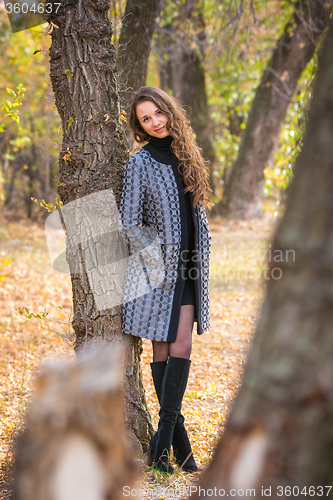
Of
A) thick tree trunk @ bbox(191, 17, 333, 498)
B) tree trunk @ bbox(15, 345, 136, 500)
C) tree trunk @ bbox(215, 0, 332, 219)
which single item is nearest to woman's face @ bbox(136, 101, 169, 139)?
thick tree trunk @ bbox(191, 17, 333, 498)

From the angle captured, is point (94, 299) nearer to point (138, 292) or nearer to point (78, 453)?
point (138, 292)

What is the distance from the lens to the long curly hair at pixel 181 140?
7.90 feet

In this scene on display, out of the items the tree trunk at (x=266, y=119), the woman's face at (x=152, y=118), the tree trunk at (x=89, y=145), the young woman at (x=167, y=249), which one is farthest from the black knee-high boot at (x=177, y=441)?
the tree trunk at (x=266, y=119)

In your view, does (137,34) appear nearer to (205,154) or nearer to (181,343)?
(181,343)

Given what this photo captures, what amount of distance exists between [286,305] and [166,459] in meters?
1.58

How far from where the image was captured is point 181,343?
2.33 meters

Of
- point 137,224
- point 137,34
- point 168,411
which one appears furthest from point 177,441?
point 137,34

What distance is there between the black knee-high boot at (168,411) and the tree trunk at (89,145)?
320 millimetres

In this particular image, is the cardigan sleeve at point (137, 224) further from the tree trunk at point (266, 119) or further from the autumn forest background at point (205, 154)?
the tree trunk at point (266, 119)

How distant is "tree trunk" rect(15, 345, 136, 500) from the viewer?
3.44 feet

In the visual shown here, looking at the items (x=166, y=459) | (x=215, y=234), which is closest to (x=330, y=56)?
(x=166, y=459)

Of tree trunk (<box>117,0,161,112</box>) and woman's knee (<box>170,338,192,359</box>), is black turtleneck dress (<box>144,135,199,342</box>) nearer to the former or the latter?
woman's knee (<box>170,338,192,359</box>)

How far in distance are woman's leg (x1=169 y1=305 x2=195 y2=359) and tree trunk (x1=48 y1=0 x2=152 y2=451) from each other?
0.92 feet

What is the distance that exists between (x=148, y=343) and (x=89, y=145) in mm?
2878
